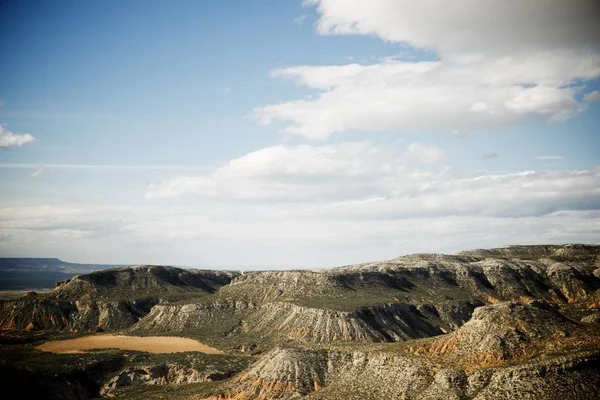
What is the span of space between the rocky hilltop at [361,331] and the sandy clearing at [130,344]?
5.42 meters

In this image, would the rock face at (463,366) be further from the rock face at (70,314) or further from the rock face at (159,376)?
the rock face at (70,314)

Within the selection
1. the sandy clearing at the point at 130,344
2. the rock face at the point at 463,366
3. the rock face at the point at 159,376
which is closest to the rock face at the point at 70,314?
the sandy clearing at the point at 130,344

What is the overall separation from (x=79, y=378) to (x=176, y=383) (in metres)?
22.0

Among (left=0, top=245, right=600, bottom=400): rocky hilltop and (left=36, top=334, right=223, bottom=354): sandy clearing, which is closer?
(left=0, top=245, right=600, bottom=400): rocky hilltop

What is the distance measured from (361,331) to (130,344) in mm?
72343

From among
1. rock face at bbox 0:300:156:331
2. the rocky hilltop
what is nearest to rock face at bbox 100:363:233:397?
the rocky hilltop

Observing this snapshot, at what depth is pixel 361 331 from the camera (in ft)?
447

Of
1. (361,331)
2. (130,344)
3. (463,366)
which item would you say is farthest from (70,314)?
(463,366)

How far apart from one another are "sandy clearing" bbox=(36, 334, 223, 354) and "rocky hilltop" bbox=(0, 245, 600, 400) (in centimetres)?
542

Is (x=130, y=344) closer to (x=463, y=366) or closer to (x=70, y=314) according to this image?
(x=70, y=314)

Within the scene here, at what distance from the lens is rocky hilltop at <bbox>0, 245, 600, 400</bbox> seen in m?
68.8

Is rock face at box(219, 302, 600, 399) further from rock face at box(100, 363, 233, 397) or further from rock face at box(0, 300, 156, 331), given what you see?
rock face at box(0, 300, 156, 331)

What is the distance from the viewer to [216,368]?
110938 mm

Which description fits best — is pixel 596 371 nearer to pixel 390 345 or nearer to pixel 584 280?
A: pixel 390 345
